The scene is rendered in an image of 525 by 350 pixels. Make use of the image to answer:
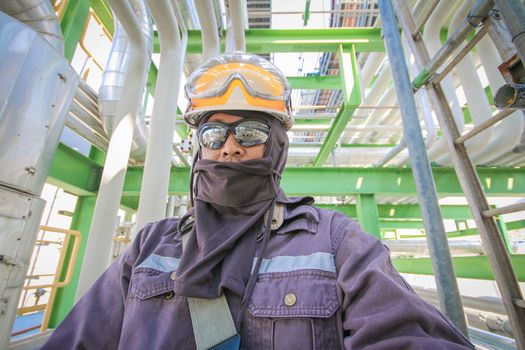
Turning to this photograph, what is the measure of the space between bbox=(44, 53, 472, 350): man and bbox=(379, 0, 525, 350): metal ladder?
811 millimetres

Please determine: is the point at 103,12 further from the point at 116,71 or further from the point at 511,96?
the point at 511,96

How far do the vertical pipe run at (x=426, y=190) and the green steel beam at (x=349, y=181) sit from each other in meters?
1.55

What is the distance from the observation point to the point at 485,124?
1.13m

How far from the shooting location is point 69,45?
2584mm

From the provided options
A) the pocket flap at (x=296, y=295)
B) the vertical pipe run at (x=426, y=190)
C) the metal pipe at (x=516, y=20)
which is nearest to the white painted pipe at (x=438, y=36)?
the vertical pipe run at (x=426, y=190)

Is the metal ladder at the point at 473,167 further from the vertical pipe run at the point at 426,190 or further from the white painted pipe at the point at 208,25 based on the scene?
the white painted pipe at the point at 208,25

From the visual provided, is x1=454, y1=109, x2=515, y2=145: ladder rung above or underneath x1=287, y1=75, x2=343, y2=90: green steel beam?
underneath

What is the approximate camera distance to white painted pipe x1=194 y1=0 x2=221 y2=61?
203 cm

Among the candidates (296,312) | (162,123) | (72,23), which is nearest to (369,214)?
(162,123)

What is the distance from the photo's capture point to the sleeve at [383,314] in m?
0.52

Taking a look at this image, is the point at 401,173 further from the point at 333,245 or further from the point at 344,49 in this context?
the point at 333,245

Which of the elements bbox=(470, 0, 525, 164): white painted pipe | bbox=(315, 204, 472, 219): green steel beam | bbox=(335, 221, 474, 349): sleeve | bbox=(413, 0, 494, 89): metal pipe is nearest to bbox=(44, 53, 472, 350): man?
bbox=(335, 221, 474, 349): sleeve

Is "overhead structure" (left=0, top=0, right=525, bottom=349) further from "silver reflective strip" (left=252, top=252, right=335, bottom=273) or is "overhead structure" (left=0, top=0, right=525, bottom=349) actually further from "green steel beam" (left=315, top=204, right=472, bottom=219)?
"green steel beam" (left=315, top=204, right=472, bottom=219)

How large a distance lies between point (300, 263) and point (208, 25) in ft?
7.62
